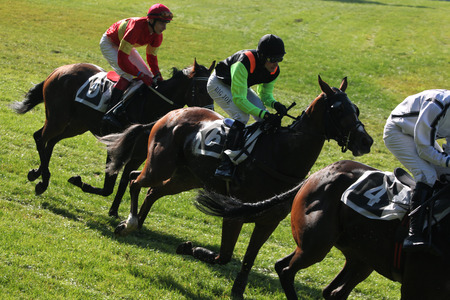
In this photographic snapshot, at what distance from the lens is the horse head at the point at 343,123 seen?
5.57 meters

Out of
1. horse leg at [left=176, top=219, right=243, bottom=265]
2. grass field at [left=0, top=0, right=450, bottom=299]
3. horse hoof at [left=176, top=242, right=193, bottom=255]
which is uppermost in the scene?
horse leg at [left=176, top=219, right=243, bottom=265]

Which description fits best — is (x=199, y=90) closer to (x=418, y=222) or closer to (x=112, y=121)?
(x=112, y=121)

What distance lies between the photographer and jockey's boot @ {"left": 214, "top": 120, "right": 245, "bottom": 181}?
21.1 ft

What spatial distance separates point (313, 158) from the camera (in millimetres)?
6121

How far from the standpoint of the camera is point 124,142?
26.4 ft

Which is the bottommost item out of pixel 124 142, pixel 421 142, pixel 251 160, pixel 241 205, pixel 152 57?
pixel 124 142

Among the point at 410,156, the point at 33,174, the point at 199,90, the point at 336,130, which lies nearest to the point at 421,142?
the point at 410,156

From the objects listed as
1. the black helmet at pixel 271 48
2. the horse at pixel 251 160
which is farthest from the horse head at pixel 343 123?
the black helmet at pixel 271 48

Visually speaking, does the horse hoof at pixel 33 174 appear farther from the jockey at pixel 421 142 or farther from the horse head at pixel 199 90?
the jockey at pixel 421 142

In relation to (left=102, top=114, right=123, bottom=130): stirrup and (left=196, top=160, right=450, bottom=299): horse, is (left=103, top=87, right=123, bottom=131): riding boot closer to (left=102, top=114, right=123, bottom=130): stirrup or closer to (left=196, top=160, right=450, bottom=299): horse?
(left=102, top=114, right=123, bottom=130): stirrup

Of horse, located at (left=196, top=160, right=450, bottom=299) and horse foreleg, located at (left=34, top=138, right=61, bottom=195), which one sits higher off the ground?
horse, located at (left=196, top=160, right=450, bottom=299)

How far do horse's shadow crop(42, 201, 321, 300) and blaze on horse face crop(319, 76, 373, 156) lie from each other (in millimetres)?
1931

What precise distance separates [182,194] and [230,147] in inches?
144

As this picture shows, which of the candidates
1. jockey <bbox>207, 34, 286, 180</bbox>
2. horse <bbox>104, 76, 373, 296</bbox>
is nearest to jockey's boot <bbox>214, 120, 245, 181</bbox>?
jockey <bbox>207, 34, 286, 180</bbox>
